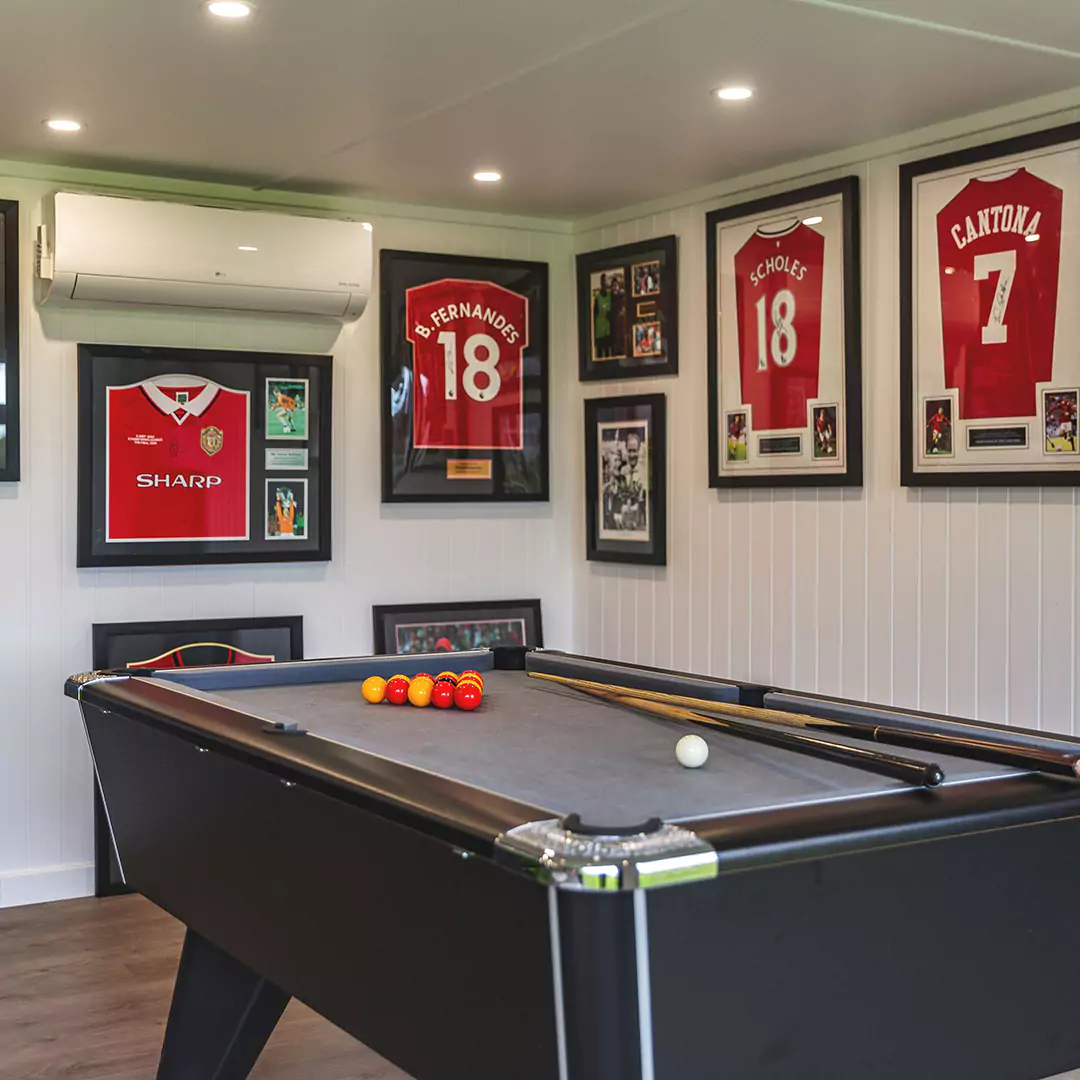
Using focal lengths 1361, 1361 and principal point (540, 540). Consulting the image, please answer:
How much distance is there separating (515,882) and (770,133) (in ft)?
9.57

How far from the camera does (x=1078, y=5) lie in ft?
9.47

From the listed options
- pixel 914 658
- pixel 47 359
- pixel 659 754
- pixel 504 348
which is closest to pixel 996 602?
pixel 914 658

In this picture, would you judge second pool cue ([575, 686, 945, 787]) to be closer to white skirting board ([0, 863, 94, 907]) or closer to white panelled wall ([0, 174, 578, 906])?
white panelled wall ([0, 174, 578, 906])

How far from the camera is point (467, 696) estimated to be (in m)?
2.86

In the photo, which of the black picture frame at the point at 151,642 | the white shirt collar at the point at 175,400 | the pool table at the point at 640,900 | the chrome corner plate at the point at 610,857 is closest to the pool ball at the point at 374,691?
the pool table at the point at 640,900

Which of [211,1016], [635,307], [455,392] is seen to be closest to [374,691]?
[211,1016]

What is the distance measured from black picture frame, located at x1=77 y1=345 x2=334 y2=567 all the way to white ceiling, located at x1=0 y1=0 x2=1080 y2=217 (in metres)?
0.63

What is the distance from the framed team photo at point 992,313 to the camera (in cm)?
354

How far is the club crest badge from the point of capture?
462 centimetres

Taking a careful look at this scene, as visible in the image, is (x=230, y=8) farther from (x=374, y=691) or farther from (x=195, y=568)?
(x=195, y=568)

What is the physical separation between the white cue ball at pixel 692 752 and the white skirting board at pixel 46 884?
302 cm

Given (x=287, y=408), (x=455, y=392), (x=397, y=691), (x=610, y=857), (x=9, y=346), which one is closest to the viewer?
(x=610, y=857)

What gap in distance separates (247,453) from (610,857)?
3418 millimetres

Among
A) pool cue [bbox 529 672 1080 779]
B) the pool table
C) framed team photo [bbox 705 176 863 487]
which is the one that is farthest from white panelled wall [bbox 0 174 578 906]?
pool cue [bbox 529 672 1080 779]
